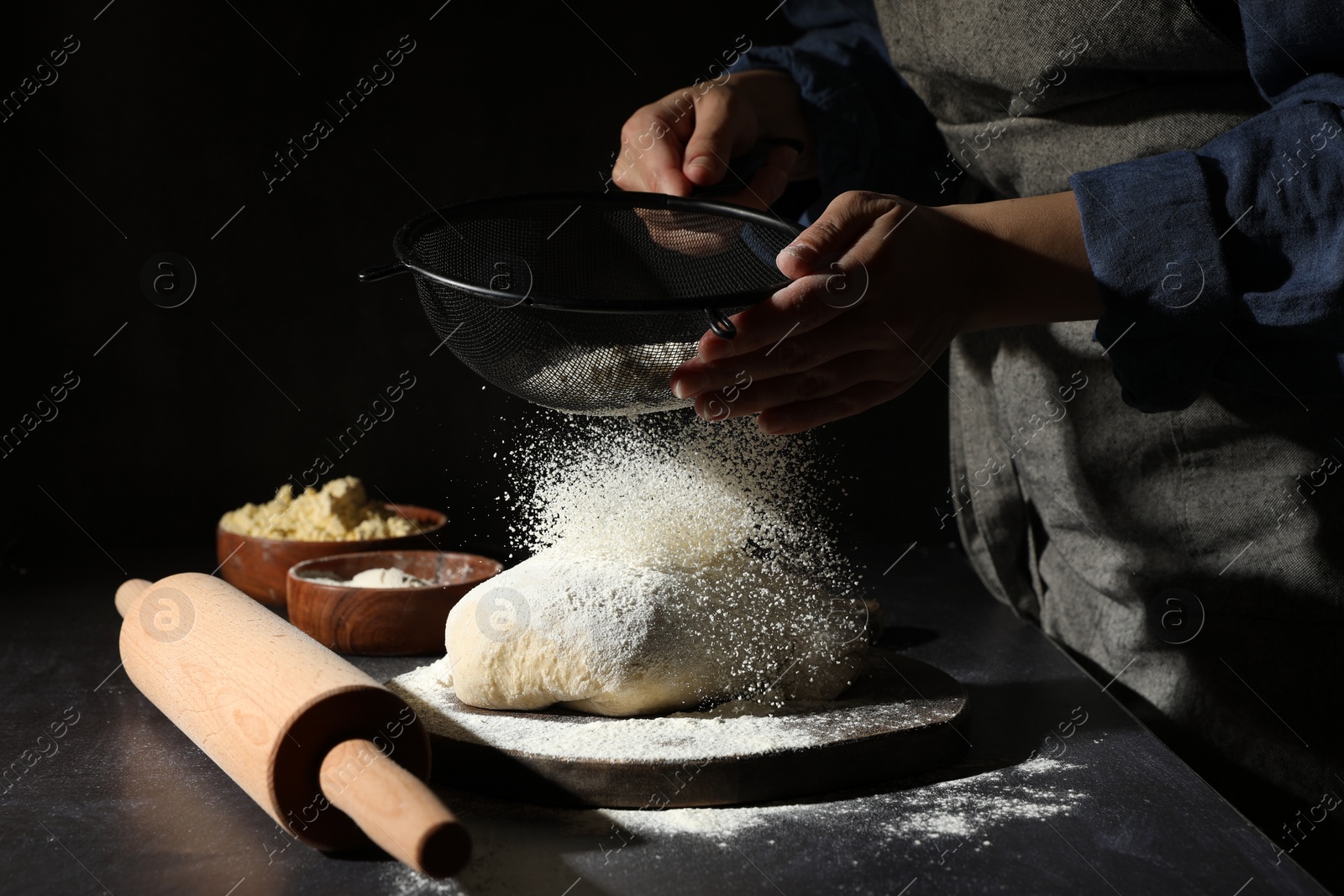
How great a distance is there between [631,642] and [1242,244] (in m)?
0.57

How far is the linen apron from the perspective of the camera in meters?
1.05

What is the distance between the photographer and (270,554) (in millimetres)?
1240

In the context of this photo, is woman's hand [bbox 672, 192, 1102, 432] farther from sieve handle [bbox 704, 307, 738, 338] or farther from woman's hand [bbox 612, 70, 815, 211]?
woman's hand [bbox 612, 70, 815, 211]

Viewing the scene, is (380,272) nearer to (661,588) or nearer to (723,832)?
(661,588)

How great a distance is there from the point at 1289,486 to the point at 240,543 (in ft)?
3.69

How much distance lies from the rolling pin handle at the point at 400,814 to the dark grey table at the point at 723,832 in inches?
2.6

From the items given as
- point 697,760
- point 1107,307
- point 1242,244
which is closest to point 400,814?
point 697,760

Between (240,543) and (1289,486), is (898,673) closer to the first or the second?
(1289,486)

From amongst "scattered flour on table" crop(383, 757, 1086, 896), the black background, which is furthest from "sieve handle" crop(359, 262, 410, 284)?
the black background

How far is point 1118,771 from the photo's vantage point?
835 mm

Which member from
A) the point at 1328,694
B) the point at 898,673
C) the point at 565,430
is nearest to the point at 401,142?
the point at 565,430

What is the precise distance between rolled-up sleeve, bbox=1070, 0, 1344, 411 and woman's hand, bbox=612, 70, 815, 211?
0.39m

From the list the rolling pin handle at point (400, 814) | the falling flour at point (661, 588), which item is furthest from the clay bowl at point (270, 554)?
the rolling pin handle at point (400, 814)

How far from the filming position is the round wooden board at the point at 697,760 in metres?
0.76
